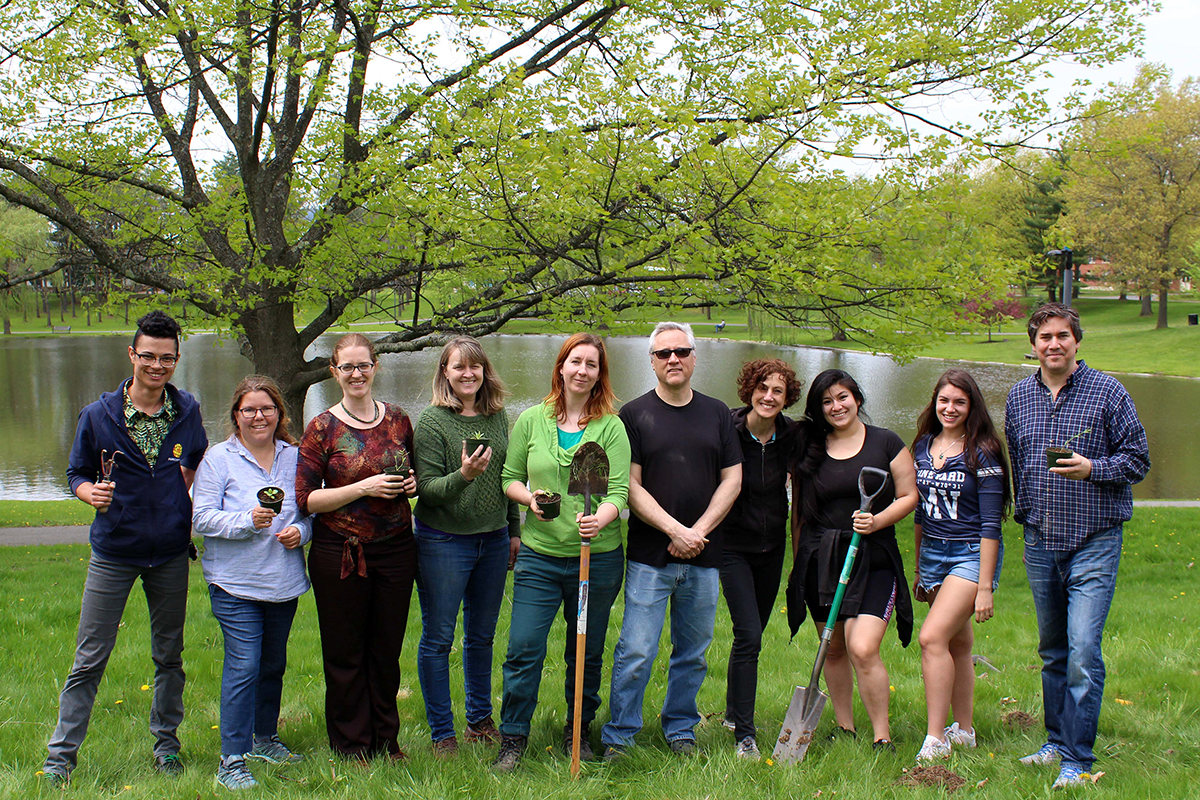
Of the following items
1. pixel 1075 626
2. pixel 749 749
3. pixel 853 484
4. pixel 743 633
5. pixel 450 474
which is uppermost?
pixel 450 474

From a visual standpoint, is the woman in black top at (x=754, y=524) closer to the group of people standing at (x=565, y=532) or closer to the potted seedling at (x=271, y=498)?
the group of people standing at (x=565, y=532)

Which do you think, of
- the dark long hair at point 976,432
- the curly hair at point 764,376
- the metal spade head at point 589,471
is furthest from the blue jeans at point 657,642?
the dark long hair at point 976,432

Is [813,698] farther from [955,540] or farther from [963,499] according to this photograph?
[963,499]

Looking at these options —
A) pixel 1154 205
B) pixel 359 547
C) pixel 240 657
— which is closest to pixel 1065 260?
pixel 359 547

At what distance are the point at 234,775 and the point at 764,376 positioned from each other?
2802 millimetres

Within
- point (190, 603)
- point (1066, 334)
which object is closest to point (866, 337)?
point (1066, 334)

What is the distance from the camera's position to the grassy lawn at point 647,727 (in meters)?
3.27

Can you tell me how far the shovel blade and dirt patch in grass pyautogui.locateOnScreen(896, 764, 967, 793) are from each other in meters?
0.44

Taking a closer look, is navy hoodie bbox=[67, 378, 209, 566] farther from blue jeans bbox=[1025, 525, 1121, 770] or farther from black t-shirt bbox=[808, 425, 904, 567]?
blue jeans bbox=[1025, 525, 1121, 770]

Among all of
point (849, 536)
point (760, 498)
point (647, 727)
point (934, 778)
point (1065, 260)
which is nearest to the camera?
point (934, 778)

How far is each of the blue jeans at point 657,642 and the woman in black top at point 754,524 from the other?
0.18m

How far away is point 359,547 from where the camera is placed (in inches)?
142

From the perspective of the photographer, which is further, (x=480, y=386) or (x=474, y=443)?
(x=480, y=386)

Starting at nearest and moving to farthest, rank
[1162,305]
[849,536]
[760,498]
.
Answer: [849,536]
[760,498]
[1162,305]
